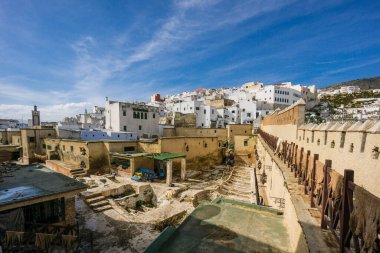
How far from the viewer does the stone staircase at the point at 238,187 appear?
16975 mm

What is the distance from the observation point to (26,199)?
7219mm

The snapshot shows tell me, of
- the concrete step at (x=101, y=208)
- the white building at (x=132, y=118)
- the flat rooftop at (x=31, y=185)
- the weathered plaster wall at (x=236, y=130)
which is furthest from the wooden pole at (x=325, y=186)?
the weathered plaster wall at (x=236, y=130)

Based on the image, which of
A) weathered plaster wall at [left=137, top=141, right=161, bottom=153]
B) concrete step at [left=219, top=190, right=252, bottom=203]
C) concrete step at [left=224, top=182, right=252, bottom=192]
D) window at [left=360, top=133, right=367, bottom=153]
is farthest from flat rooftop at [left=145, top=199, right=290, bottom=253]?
weathered plaster wall at [left=137, top=141, right=161, bottom=153]

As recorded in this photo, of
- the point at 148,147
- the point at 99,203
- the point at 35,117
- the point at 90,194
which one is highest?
the point at 35,117

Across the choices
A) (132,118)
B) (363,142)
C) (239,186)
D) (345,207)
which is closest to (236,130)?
(132,118)

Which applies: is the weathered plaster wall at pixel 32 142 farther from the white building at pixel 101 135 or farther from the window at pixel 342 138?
the window at pixel 342 138

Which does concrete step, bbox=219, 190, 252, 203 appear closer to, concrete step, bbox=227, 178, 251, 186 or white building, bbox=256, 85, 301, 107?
concrete step, bbox=227, 178, 251, 186

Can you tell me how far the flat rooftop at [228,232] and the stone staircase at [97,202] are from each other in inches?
392

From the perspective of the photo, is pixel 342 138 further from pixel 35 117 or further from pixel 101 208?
pixel 35 117

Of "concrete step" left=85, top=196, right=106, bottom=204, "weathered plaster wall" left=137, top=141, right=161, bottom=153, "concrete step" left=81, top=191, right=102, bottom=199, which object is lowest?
"concrete step" left=85, top=196, right=106, bottom=204

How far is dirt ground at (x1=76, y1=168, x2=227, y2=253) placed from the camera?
10000 millimetres

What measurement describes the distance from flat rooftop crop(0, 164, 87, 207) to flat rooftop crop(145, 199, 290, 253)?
19.6 feet

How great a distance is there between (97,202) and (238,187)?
43.0ft

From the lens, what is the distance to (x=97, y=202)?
14.3 metres
